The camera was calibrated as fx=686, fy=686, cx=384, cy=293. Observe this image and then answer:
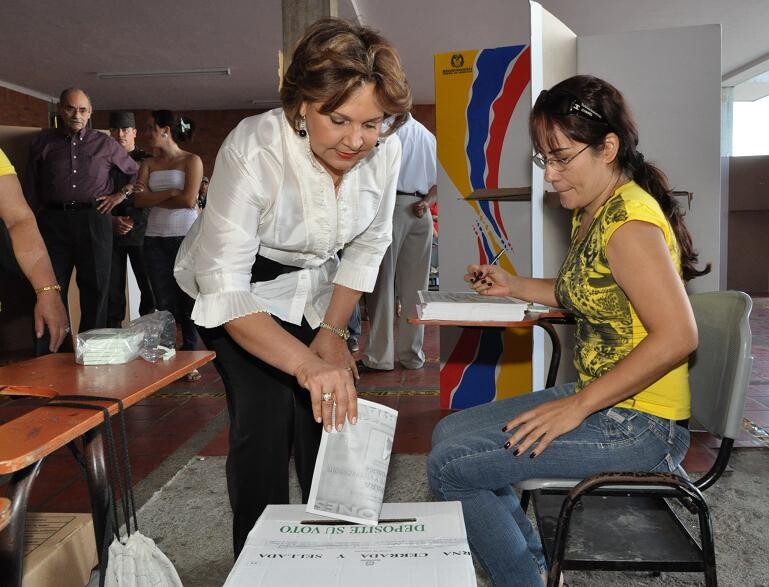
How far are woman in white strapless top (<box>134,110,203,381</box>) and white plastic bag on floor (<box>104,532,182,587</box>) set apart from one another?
316cm

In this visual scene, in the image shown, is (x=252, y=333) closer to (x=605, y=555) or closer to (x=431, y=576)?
(x=431, y=576)

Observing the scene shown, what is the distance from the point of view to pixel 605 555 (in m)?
1.28

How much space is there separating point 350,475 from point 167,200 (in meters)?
3.66

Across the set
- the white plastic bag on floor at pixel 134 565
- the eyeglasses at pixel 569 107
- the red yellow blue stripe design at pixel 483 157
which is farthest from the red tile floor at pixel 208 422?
the eyeglasses at pixel 569 107

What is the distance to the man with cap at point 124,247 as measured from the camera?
4.69 meters

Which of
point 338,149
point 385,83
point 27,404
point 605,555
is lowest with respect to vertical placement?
point 605,555

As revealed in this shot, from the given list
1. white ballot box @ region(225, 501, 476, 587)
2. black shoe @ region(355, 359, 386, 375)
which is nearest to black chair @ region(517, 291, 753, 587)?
white ballot box @ region(225, 501, 476, 587)

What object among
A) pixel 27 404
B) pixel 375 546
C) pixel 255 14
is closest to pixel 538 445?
pixel 375 546

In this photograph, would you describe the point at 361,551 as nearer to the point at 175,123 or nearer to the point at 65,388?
the point at 65,388

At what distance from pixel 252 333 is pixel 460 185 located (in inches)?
87.9

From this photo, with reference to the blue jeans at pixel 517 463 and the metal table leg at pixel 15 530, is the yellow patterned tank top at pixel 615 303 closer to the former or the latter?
the blue jeans at pixel 517 463

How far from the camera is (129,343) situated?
1.46 m

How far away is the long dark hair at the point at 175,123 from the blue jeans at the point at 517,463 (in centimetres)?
336

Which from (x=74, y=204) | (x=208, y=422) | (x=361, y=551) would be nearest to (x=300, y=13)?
(x=74, y=204)
